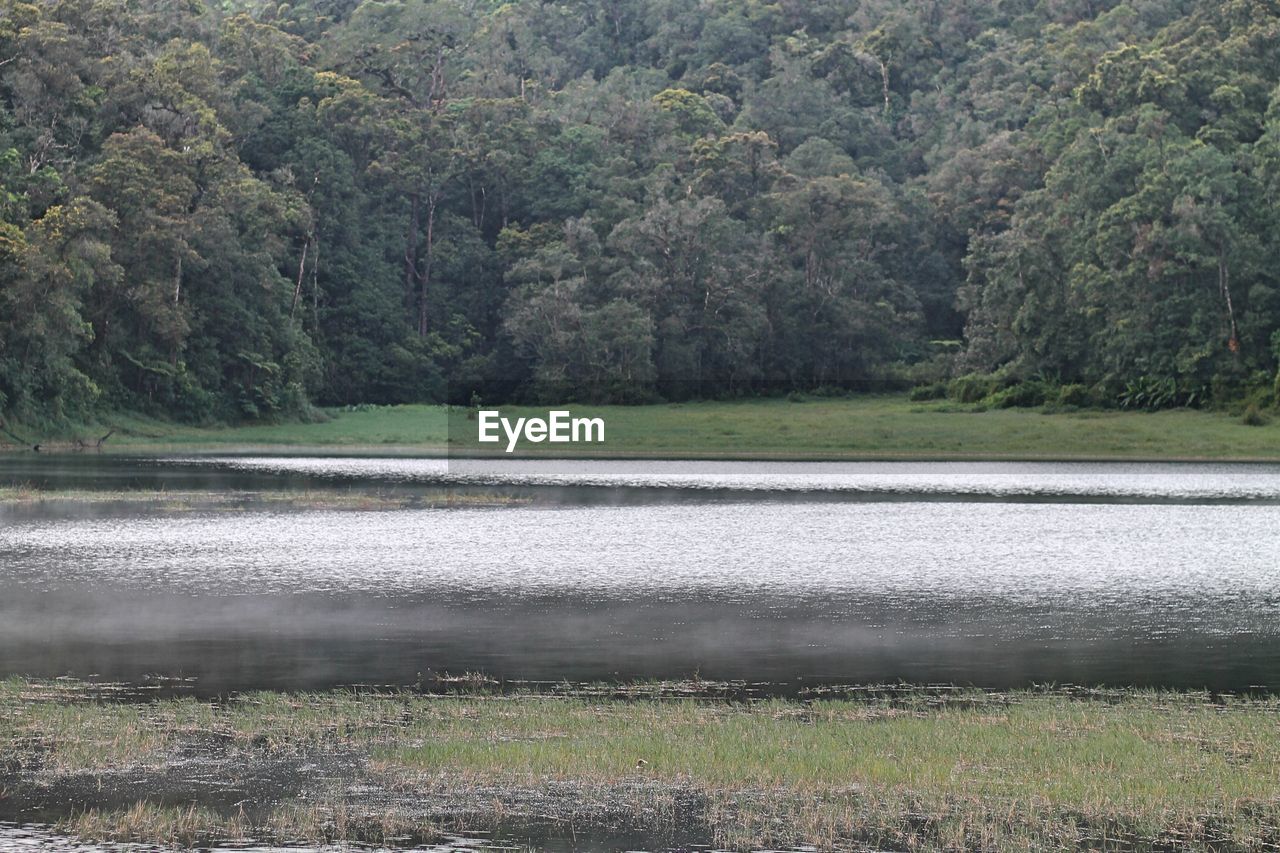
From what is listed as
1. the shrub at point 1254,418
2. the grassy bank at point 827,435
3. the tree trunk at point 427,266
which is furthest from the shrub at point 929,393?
the tree trunk at point 427,266

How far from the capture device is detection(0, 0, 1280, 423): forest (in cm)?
8112

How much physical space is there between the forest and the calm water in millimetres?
35681

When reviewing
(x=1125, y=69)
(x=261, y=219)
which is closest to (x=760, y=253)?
(x=1125, y=69)

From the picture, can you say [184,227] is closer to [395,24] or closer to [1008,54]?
[395,24]

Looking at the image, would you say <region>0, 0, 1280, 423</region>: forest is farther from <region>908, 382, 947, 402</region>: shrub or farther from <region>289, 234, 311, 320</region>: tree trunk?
<region>289, 234, 311, 320</region>: tree trunk

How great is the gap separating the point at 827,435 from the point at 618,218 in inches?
1606

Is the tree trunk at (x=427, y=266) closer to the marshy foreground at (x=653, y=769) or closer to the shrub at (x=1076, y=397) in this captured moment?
the shrub at (x=1076, y=397)

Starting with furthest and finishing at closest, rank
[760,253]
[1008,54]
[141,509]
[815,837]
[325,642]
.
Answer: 1. [1008,54]
2. [760,253]
3. [141,509]
4. [325,642]
5. [815,837]

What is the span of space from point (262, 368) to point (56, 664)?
234 feet

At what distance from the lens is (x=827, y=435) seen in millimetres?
76875

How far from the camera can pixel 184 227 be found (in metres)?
84.4

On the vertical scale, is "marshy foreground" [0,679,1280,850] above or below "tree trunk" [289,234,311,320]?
below

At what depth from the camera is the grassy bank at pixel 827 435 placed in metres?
70.9

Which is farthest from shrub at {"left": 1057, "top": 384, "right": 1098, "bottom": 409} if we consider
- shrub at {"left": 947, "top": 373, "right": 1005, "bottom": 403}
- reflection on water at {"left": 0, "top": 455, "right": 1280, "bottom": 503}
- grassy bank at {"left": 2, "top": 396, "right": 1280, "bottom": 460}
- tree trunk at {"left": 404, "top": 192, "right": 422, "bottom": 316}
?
tree trunk at {"left": 404, "top": 192, "right": 422, "bottom": 316}
